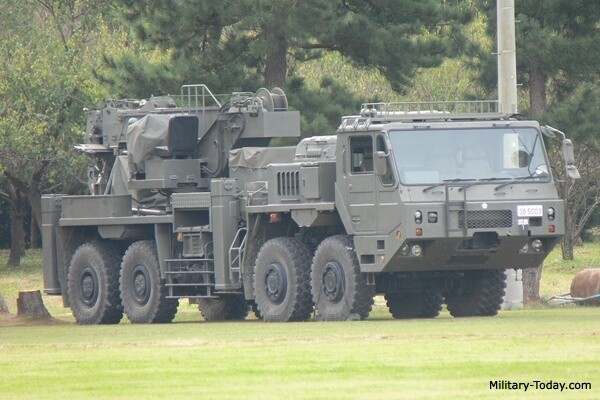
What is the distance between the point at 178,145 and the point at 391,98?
24.5 metres

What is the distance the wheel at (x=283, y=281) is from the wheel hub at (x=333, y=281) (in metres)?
0.53

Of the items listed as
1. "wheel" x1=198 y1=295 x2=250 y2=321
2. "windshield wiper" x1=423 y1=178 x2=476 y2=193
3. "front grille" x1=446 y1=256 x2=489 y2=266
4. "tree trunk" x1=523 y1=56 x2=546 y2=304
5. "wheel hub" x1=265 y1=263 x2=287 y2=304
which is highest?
"tree trunk" x1=523 y1=56 x2=546 y2=304

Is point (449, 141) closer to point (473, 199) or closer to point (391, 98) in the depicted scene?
point (473, 199)

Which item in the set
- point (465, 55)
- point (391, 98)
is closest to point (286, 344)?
point (465, 55)

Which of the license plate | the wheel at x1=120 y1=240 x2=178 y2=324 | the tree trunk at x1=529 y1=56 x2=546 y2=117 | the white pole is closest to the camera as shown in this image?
the license plate

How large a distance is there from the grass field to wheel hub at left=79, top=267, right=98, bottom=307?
420cm

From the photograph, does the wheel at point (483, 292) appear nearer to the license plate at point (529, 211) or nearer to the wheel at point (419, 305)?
the wheel at point (419, 305)

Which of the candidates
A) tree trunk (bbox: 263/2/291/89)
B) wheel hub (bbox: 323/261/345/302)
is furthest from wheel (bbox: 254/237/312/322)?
tree trunk (bbox: 263/2/291/89)

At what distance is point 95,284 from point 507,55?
7.65 m

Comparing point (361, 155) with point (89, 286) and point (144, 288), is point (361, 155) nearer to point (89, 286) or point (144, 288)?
point (144, 288)

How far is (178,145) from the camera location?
27641mm

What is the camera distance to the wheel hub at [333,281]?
78.9 feet

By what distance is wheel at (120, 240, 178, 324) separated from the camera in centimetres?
2736

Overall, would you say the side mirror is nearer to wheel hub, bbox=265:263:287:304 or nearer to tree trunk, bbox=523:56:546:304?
wheel hub, bbox=265:263:287:304
